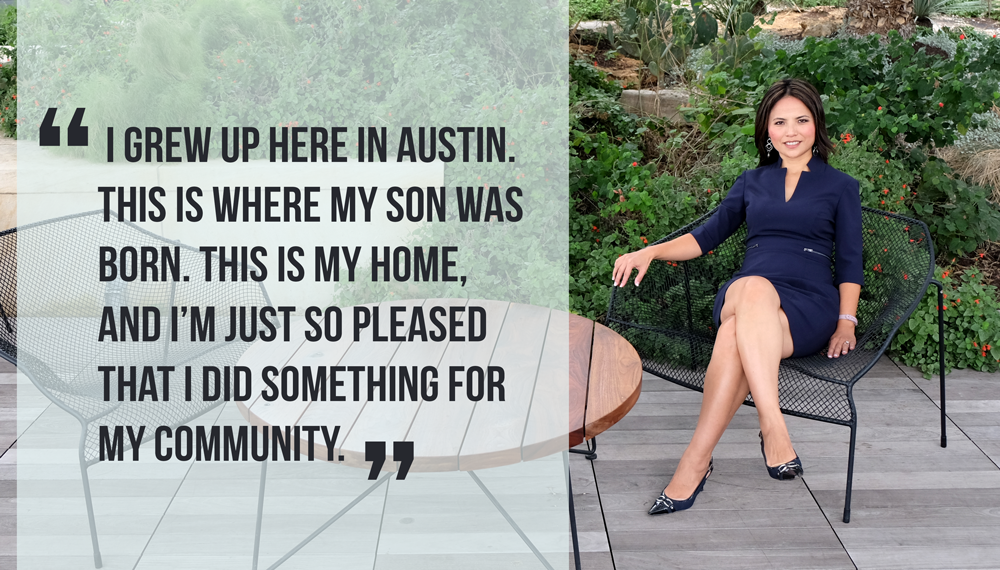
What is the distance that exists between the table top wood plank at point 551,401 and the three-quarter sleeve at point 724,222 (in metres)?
0.60

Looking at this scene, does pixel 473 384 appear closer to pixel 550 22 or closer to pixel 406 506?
pixel 406 506

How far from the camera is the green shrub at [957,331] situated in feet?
11.0

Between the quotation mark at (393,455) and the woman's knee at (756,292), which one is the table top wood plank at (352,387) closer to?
the quotation mark at (393,455)

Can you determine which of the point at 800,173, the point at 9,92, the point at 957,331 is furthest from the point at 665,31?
the point at 9,92

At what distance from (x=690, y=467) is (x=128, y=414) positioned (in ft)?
5.39

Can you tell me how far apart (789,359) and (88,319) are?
7.33 feet

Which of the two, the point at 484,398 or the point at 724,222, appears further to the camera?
the point at 724,222

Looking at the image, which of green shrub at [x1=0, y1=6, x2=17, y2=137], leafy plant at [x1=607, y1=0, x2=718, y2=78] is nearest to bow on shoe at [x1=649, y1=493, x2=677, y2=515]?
leafy plant at [x1=607, y1=0, x2=718, y2=78]

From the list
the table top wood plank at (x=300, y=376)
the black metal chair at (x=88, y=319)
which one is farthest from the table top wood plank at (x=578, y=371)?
the black metal chair at (x=88, y=319)

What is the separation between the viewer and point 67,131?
427 centimetres

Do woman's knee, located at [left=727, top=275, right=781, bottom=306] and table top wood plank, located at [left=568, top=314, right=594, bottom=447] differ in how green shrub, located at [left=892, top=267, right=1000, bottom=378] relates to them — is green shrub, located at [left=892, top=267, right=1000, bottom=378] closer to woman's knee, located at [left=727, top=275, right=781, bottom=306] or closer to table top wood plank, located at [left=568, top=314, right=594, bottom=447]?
woman's knee, located at [left=727, top=275, right=781, bottom=306]

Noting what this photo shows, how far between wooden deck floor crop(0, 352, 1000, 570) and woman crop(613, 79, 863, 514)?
13cm

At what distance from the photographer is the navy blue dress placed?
2527 millimetres

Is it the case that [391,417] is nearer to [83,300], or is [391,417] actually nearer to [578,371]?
[578,371]
